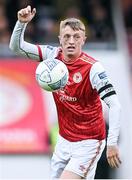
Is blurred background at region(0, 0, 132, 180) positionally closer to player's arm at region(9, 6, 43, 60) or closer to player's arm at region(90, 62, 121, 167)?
player's arm at region(9, 6, 43, 60)

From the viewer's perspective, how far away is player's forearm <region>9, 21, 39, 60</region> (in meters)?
9.84

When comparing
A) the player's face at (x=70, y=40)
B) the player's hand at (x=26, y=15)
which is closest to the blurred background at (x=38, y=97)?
the player's face at (x=70, y=40)

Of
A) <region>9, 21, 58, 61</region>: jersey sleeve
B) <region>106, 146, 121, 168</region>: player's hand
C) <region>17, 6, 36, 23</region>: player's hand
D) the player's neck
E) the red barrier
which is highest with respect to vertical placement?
<region>17, 6, 36, 23</region>: player's hand

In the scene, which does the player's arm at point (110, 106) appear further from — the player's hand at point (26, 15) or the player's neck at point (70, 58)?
the player's hand at point (26, 15)

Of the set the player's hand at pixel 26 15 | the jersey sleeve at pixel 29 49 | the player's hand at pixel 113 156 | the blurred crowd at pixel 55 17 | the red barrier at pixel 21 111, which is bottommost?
the red barrier at pixel 21 111

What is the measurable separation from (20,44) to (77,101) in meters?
0.80

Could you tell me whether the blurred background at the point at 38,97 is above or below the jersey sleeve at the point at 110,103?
below

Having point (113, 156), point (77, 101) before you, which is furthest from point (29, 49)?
point (113, 156)

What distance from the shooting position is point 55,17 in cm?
1669

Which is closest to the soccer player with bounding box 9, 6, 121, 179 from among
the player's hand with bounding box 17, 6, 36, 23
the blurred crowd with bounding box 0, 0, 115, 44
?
the player's hand with bounding box 17, 6, 36, 23

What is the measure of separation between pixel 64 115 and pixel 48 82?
1.58 ft

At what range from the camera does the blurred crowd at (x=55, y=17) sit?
1609 cm

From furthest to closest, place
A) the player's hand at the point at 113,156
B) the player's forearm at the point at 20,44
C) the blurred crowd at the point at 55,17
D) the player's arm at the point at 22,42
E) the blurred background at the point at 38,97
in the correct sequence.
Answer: the blurred crowd at the point at 55,17, the blurred background at the point at 38,97, the player's forearm at the point at 20,44, the player's arm at the point at 22,42, the player's hand at the point at 113,156

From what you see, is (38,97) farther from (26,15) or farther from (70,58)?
(26,15)
